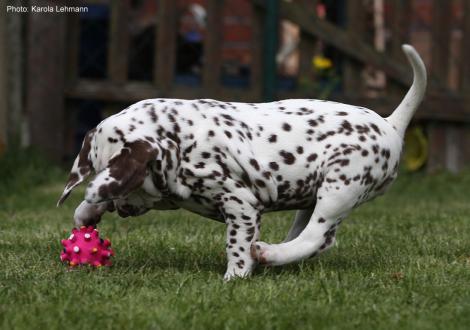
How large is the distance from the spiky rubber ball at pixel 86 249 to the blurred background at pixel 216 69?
456 cm

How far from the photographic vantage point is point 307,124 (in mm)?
4516

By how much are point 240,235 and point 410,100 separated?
3.57 ft

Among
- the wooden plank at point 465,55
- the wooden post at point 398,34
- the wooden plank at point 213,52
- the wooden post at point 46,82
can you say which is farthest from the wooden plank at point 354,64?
the wooden post at point 46,82

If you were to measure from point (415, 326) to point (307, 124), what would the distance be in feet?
4.20

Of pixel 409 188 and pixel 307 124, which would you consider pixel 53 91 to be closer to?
pixel 409 188

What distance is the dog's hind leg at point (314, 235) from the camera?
4332 mm

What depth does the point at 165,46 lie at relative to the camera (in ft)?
31.2

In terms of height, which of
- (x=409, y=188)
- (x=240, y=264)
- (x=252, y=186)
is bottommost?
(x=409, y=188)

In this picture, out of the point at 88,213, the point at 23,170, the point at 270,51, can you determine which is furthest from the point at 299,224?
the point at 270,51

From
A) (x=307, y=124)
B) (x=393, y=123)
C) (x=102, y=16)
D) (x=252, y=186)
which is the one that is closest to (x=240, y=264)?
(x=252, y=186)

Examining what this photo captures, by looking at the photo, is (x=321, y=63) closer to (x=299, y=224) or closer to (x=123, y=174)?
(x=299, y=224)

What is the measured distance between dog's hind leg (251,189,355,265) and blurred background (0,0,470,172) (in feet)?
16.8

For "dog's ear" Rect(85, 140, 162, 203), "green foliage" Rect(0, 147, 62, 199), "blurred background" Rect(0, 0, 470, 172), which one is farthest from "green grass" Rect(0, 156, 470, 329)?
"blurred background" Rect(0, 0, 470, 172)

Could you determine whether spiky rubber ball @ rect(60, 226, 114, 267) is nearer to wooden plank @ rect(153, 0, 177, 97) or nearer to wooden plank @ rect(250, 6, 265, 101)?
wooden plank @ rect(153, 0, 177, 97)
